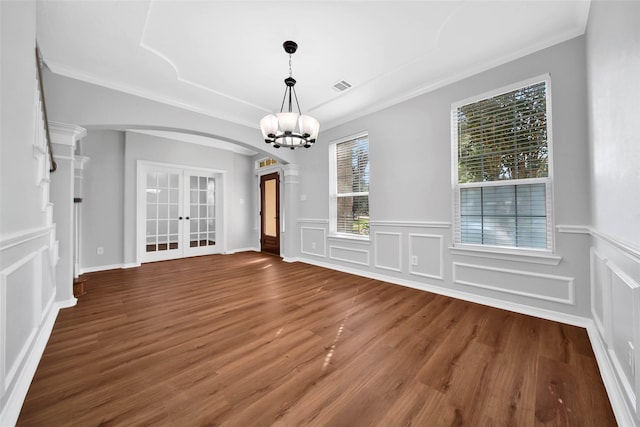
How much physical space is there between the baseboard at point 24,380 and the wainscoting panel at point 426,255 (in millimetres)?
3594

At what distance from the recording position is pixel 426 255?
3.27m

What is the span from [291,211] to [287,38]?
3.32m

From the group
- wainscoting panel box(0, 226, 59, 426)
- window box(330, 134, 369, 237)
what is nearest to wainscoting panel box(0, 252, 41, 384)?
wainscoting panel box(0, 226, 59, 426)

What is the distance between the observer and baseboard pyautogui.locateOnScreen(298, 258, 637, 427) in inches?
48.1

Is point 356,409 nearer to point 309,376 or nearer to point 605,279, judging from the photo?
point 309,376

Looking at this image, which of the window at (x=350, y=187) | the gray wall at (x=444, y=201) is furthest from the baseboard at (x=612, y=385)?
the window at (x=350, y=187)

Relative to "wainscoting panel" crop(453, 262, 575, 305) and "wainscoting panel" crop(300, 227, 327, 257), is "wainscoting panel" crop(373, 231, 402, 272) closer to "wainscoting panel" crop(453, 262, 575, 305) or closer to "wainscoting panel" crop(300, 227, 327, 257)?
"wainscoting panel" crop(453, 262, 575, 305)

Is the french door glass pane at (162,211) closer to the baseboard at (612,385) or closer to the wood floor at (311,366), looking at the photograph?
the wood floor at (311,366)

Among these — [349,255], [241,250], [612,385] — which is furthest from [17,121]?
[241,250]

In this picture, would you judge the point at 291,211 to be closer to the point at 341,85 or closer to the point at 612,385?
the point at 341,85

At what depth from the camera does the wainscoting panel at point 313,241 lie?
4772 mm

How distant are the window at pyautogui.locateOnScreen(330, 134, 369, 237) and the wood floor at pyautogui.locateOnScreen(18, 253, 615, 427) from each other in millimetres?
1613

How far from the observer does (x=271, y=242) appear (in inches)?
251

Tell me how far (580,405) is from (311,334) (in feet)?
5.51
